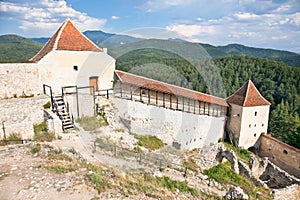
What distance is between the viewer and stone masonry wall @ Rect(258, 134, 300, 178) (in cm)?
1650

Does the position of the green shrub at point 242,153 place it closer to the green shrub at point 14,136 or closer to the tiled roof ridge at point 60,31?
the tiled roof ridge at point 60,31

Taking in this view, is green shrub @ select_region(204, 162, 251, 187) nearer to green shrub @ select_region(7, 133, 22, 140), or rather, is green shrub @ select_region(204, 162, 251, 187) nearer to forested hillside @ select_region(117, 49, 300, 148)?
green shrub @ select_region(7, 133, 22, 140)

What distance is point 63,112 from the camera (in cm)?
1034

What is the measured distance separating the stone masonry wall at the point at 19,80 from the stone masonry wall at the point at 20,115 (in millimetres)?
636

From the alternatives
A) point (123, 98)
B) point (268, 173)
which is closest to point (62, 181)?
point (123, 98)

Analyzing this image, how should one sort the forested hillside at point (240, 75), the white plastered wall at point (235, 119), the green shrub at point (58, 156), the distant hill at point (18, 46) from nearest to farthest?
1. the green shrub at point (58, 156)
2. the white plastered wall at point (235, 119)
3. the forested hillside at point (240, 75)
4. the distant hill at point (18, 46)

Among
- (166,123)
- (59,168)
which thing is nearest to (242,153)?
(166,123)

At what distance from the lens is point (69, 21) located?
522 inches

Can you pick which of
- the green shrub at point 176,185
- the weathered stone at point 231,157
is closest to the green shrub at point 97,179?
the green shrub at point 176,185

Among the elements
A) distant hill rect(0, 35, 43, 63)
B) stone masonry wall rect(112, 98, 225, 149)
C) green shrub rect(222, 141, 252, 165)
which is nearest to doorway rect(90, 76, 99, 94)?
stone masonry wall rect(112, 98, 225, 149)

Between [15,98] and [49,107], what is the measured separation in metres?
1.56

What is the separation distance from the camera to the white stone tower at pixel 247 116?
1831cm

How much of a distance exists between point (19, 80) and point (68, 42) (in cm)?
343

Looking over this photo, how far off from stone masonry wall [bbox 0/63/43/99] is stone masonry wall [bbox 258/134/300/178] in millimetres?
18560
